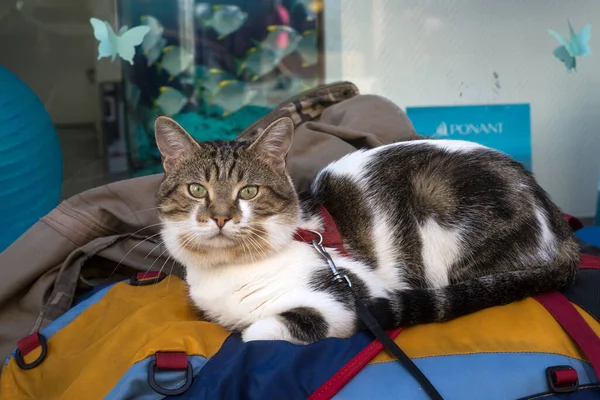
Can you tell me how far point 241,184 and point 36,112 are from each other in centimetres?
119

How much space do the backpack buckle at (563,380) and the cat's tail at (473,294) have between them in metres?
0.19

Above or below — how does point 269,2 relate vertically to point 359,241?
above

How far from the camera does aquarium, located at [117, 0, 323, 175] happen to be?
2.54 meters

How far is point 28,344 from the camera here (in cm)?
138

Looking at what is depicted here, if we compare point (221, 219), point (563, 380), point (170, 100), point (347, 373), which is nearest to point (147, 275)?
point (221, 219)

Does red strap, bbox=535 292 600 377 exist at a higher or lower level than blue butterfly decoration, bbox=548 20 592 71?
lower

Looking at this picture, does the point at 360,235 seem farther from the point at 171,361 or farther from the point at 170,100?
the point at 170,100

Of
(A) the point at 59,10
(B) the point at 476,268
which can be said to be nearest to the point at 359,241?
(B) the point at 476,268

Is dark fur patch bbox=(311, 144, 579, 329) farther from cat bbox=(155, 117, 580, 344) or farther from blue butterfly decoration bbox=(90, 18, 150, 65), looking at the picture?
blue butterfly decoration bbox=(90, 18, 150, 65)

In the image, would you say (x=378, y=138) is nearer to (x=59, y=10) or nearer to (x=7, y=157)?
(x=7, y=157)

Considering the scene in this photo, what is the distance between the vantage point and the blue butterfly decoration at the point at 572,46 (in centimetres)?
284

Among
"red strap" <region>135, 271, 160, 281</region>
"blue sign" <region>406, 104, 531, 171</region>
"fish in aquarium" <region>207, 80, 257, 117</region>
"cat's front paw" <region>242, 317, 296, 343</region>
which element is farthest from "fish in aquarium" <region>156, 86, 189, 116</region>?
"cat's front paw" <region>242, 317, 296, 343</region>

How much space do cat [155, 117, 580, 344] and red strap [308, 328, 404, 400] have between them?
87mm

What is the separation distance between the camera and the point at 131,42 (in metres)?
2.47
